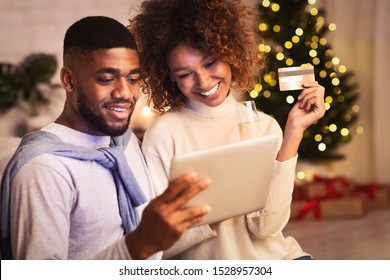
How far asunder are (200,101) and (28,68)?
3.35 ft

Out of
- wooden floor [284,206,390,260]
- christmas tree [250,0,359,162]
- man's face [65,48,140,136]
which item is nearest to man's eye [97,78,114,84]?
man's face [65,48,140,136]

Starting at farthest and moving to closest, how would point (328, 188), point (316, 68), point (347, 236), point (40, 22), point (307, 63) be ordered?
point (328, 188) < point (307, 63) < point (347, 236) < point (316, 68) < point (40, 22)

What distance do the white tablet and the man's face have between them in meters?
0.23

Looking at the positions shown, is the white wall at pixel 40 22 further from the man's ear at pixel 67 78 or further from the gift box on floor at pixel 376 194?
the gift box on floor at pixel 376 194

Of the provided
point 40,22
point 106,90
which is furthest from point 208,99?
point 40,22

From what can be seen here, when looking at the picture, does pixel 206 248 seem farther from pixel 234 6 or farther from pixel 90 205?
pixel 234 6

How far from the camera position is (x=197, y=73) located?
127cm

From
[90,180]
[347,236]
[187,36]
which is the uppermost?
[187,36]

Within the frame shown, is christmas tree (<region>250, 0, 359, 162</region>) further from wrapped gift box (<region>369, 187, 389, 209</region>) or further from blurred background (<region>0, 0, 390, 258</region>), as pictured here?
wrapped gift box (<region>369, 187, 389, 209</region>)

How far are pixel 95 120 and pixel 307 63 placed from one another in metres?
1.30

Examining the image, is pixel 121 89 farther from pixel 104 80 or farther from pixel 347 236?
pixel 347 236

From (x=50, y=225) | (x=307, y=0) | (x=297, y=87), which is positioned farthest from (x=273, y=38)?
(x=50, y=225)

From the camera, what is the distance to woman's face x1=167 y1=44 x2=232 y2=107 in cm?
127

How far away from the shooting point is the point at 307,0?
8.09ft
